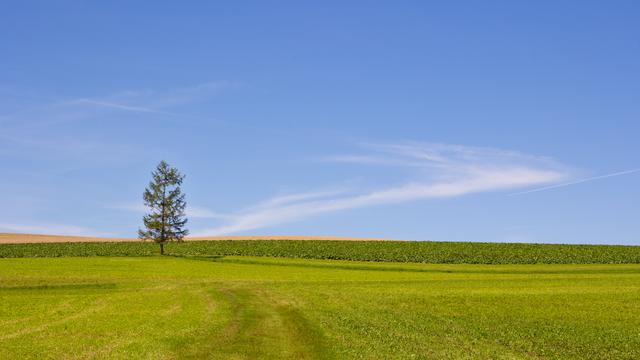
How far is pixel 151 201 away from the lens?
318 feet

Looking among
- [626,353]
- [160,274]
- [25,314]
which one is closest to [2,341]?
[25,314]

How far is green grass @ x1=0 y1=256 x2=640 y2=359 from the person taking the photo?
87.1ft

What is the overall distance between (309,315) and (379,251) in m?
69.2

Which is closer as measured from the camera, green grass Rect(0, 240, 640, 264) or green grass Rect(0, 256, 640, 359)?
green grass Rect(0, 256, 640, 359)

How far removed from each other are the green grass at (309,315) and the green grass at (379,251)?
25557mm

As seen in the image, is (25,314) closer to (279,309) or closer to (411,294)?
(279,309)

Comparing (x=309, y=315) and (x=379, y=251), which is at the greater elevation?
(x=379, y=251)

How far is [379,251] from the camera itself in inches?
4104

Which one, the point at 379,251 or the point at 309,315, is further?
the point at 379,251

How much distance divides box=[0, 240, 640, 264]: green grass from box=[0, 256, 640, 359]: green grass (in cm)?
2556

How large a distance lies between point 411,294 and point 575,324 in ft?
52.5

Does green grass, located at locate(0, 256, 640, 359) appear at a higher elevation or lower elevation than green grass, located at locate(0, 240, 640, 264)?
lower

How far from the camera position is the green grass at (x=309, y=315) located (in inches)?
1045

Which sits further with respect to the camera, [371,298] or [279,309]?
[371,298]
